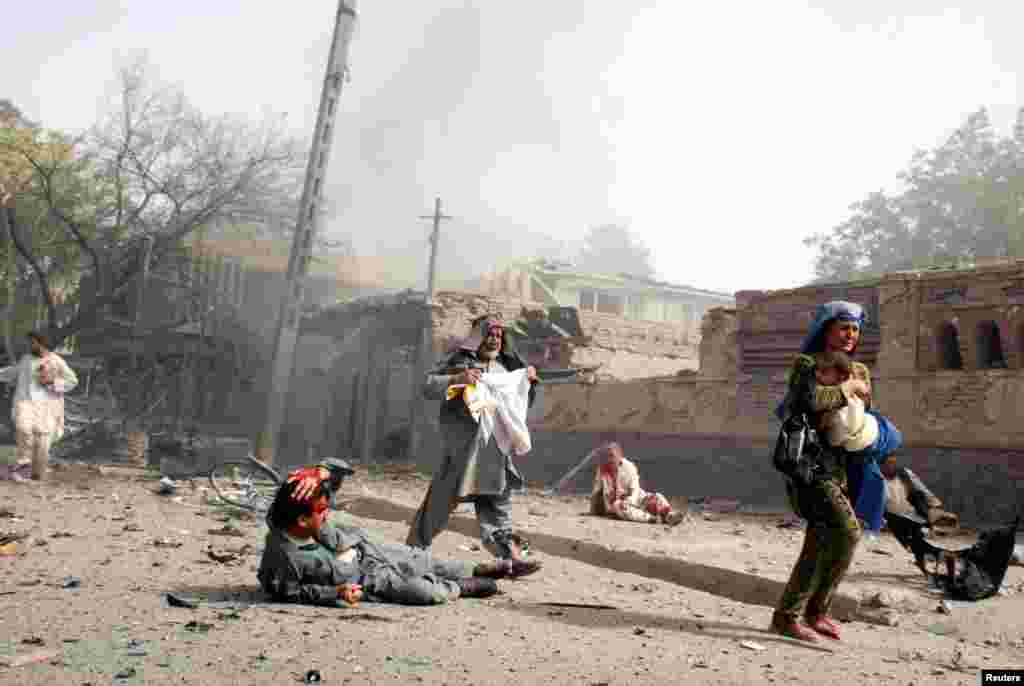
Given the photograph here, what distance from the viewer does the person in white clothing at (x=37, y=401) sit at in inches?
480

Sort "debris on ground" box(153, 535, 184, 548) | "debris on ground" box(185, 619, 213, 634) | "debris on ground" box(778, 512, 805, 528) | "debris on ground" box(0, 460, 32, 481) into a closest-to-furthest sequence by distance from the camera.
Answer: "debris on ground" box(185, 619, 213, 634), "debris on ground" box(153, 535, 184, 548), "debris on ground" box(778, 512, 805, 528), "debris on ground" box(0, 460, 32, 481)

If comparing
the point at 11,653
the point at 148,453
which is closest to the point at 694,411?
the point at 148,453

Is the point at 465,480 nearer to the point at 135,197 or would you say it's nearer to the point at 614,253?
the point at 135,197

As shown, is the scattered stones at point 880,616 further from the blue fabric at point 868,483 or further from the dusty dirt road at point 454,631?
the blue fabric at point 868,483

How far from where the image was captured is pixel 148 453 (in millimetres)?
18078

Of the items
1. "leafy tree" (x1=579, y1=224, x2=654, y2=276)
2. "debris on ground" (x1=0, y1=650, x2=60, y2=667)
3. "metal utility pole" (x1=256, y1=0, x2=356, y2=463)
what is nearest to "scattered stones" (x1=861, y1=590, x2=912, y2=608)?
"debris on ground" (x1=0, y1=650, x2=60, y2=667)

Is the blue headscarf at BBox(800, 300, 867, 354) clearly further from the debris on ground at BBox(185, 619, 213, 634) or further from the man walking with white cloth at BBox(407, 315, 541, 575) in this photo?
the debris on ground at BBox(185, 619, 213, 634)

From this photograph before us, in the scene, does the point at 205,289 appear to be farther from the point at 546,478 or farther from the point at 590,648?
the point at 590,648

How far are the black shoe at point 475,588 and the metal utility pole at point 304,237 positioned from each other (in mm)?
11967

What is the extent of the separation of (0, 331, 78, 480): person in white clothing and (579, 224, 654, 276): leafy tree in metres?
48.8

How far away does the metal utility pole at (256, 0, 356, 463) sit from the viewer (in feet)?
56.1

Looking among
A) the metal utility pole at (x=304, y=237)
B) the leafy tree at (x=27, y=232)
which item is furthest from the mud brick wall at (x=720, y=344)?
the leafy tree at (x=27, y=232)

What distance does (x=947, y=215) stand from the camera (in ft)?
107

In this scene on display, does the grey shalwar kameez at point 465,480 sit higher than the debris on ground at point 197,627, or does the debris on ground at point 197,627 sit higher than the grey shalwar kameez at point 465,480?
the grey shalwar kameez at point 465,480
